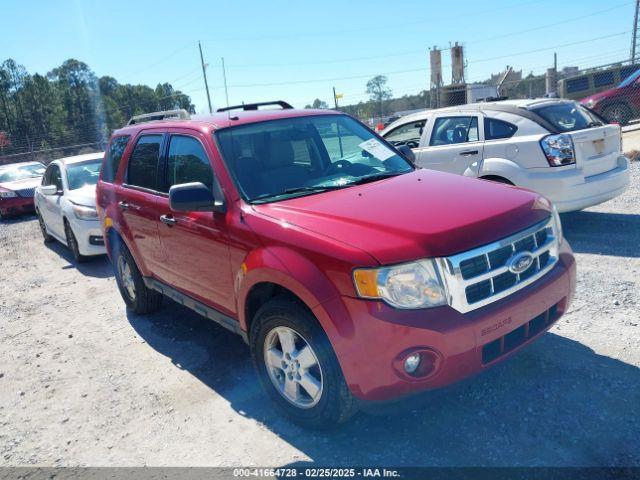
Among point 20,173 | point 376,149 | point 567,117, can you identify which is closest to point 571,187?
point 567,117

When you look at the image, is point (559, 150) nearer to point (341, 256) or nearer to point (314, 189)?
point (314, 189)

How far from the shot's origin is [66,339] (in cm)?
521

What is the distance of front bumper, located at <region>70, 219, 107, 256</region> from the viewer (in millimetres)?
7672

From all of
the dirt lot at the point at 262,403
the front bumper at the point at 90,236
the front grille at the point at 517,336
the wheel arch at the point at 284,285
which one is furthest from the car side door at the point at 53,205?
the front grille at the point at 517,336

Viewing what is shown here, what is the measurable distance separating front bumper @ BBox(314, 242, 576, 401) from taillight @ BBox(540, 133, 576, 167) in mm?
3836

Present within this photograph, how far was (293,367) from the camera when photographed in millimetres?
3080

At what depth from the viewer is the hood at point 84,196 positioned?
7922mm

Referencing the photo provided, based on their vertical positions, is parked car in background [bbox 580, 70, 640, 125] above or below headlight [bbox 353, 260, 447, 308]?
above

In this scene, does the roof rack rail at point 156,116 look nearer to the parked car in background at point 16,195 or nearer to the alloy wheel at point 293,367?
the alloy wheel at point 293,367

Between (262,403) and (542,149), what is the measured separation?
176 inches

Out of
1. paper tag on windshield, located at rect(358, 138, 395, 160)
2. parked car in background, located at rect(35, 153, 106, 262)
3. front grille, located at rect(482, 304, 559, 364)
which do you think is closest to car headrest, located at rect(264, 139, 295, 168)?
paper tag on windshield, located at rect(358, 138, 395, 160)

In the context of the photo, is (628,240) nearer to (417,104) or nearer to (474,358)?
(474,358)

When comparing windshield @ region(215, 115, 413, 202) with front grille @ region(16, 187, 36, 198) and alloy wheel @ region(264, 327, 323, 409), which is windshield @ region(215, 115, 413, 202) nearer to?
alloy wheel @ region(264, 327, 323, 409)

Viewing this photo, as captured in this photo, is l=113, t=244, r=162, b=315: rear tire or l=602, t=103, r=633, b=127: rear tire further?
l=602, t=103, r=633, b=127: rear tire
